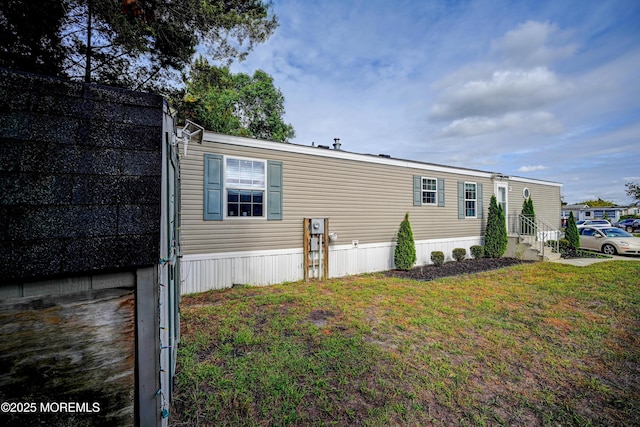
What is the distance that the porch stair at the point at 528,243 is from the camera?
426 inches

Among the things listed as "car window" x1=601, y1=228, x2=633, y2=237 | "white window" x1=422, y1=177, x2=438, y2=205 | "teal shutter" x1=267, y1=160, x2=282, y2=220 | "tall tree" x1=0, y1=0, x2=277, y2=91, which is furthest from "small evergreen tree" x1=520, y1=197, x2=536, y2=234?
"tall tree" x1=0, y1=0, x2=277, y2=91

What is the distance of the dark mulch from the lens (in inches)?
320

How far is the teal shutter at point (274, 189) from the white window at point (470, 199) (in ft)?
27.4

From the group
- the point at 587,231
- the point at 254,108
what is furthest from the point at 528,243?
the point at 254,108

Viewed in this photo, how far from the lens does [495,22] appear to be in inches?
340

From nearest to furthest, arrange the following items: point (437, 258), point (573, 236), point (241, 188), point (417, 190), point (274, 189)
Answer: point (241, 188) < point (274, 189) < point (437, 258) < point (417, 190) < point (573, 236)

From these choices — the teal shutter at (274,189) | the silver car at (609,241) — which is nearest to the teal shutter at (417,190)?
the teal shutter at (274,189)

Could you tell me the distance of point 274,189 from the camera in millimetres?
6977

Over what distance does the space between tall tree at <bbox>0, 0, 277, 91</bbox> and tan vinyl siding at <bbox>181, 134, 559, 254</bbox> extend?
3084 mm

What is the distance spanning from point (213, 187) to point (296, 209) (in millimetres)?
2234

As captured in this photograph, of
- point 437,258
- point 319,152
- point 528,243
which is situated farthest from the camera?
point 528,243

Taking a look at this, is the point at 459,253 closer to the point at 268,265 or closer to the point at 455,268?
the point at 455,268

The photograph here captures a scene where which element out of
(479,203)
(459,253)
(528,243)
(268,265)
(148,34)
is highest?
(148,34)

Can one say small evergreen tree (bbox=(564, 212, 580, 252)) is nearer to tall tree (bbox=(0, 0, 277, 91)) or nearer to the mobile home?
the mobile home
